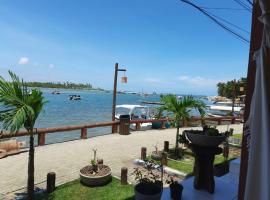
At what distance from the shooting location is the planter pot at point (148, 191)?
15.3 feet

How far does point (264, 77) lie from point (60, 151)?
33.6 feet

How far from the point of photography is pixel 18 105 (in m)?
5.29

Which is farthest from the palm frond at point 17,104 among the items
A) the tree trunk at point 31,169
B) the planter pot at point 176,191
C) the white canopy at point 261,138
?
the white canopy at point 261,138

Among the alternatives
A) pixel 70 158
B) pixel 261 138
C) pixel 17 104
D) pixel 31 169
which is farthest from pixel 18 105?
pixel 70 158

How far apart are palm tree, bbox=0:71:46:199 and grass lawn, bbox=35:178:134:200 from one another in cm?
104

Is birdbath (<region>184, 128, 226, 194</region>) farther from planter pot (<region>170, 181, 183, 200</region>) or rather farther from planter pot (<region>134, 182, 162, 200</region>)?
planter pot (<region>134, 182, 162, 200</region>)

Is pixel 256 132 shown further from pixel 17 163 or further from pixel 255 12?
pixel 17 163

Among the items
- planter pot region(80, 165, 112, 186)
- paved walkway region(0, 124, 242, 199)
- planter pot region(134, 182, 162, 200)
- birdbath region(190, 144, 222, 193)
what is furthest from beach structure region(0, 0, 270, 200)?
planter pot region(80, 165, 112, 186)

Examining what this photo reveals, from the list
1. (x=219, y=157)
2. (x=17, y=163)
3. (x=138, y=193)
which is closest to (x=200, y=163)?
(x=138, y=193)

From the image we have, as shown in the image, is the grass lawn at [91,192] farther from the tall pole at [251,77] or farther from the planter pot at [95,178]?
the tall pole at [251,77]

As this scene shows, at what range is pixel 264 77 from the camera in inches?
75.4

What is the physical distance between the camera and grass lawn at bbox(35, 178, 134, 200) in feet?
20.9

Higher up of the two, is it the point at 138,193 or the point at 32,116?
the point at 32,116

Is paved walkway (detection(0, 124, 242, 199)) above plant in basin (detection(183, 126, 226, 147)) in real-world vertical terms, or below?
below
